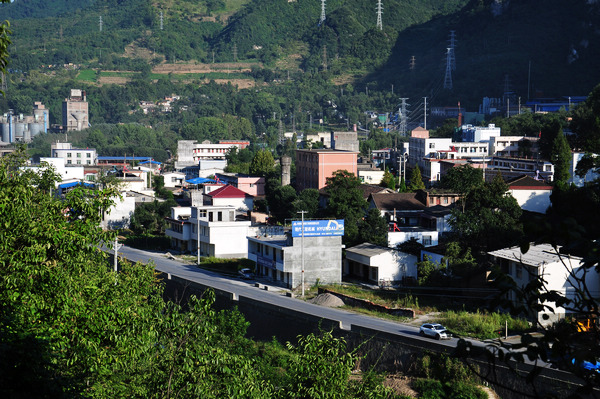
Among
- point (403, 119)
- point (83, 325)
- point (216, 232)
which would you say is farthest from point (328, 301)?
point (403, 119)

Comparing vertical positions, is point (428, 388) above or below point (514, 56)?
below

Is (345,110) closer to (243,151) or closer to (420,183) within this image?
(243,151)

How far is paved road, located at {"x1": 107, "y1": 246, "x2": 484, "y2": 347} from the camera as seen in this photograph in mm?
26625

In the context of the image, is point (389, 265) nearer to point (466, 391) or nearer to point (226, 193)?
point (466, 391)

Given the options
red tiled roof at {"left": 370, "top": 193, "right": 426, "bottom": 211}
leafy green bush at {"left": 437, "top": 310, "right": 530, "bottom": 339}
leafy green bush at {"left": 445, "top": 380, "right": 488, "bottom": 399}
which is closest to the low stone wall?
leafy green bush at {"left": 437, "top": 310, "right": 530, "bottom": 339}

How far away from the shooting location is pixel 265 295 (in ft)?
106

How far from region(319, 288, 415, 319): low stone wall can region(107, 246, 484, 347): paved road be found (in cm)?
91

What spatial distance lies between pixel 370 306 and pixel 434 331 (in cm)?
548

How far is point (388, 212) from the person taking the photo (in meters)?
45.4

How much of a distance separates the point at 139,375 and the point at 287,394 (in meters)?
3.58

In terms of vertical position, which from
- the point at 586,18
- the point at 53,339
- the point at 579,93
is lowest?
the point at 53,339

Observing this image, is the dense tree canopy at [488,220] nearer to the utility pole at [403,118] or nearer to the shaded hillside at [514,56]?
the shaded hillside at [514,56]

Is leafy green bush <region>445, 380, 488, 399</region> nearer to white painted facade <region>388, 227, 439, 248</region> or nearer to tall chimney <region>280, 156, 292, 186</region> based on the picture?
white painted facade <region>388, 227, 439, 248</region>

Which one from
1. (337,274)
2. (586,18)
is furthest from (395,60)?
(337,274)
